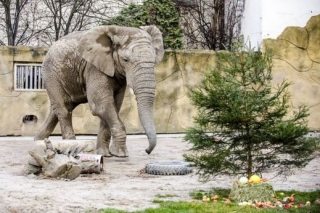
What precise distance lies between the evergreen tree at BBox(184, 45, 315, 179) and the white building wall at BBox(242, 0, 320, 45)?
10.9 m

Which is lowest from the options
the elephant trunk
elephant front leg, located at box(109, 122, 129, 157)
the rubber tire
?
the rubber tire

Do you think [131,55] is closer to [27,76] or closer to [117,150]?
[117,150]

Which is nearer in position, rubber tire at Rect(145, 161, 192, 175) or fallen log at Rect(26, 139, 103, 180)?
fallen log at Rect(26, 139, 103, 180)

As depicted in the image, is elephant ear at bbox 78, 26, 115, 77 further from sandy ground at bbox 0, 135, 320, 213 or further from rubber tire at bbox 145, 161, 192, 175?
rubber tire at bbox 145, 161, 192, 175

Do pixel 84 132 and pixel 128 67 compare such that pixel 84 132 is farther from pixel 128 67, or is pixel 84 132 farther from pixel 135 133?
pixel 128 67

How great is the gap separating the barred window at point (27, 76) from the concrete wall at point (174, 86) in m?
0.15

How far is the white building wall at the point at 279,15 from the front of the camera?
18078 millimetres

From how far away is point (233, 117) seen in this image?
7.04 m

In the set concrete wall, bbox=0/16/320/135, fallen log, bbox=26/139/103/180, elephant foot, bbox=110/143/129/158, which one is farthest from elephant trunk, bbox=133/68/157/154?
concrete wall, bbox=0/16/320/135

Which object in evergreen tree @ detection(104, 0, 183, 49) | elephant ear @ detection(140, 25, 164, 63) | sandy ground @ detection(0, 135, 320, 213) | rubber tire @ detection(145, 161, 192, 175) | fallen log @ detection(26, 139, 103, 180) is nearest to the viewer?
sandy ground @ detection(0, 135, 320, 213)

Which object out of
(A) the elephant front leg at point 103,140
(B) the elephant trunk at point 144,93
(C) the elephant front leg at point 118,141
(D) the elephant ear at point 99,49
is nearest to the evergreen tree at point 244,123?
(B) the elephant trunk at point 144,93

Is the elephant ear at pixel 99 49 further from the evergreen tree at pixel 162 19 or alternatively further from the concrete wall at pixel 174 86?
the evergreen tree at pixel 162 19

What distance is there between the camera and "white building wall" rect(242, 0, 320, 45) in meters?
18.1

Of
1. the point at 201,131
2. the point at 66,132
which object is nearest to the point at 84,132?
the point at 66,132
